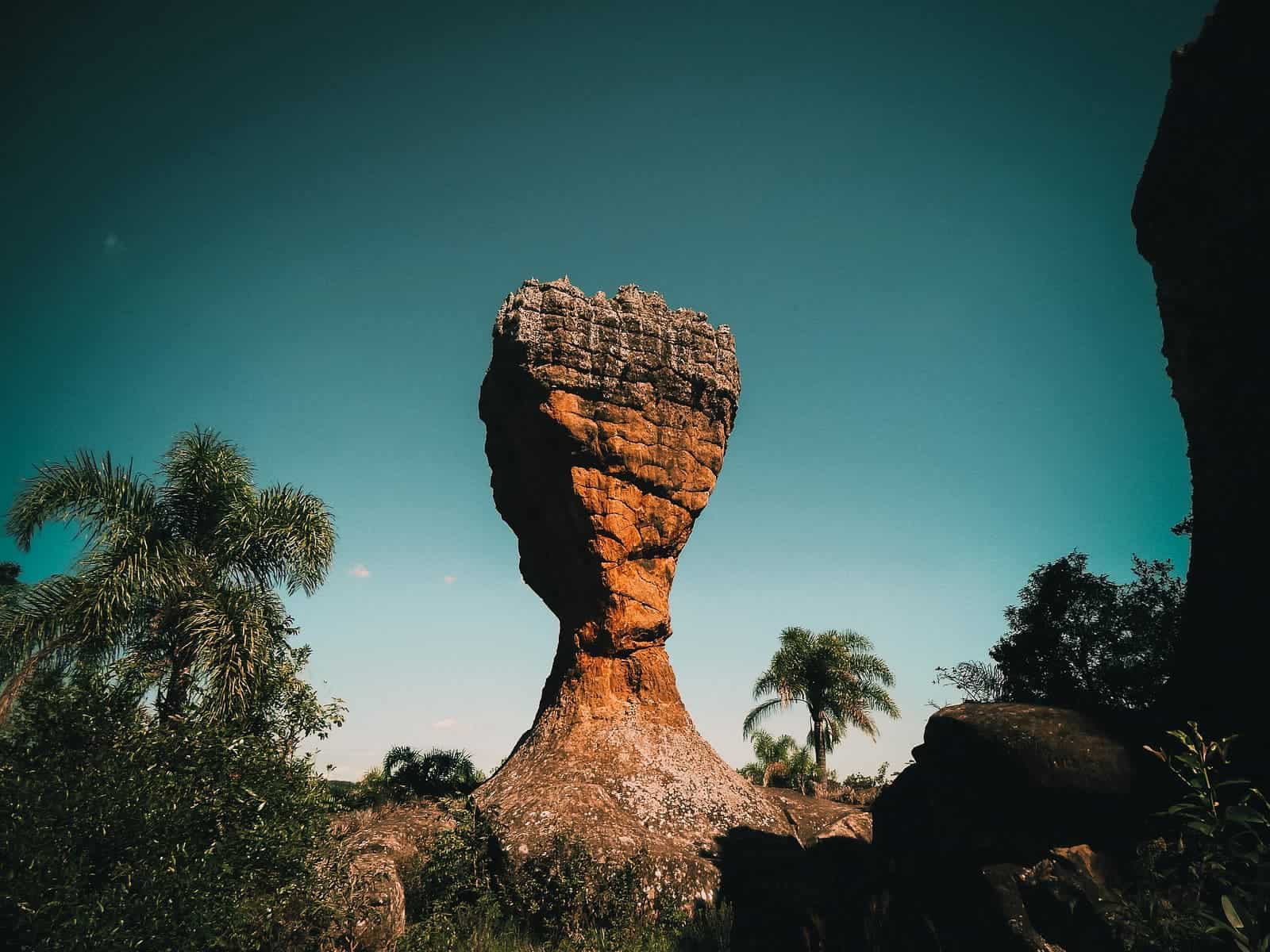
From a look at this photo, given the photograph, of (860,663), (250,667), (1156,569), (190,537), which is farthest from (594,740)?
(1156,569)

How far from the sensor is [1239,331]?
30.8ft

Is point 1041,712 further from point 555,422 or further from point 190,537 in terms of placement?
point 190,537

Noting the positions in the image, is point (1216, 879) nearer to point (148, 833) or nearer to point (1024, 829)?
point (1024, 829)

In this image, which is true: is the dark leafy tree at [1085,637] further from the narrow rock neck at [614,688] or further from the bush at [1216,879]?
the bush at [1216,879]

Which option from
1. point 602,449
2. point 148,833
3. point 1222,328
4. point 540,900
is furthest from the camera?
point 602,449

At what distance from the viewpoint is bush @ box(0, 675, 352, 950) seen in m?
6.13

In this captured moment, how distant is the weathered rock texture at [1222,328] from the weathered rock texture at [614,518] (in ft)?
38.3

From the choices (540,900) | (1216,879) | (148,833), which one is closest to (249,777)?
(148,833)

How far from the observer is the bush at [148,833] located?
613 cm

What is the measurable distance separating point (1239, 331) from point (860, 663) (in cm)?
2295

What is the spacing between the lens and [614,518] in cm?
2005

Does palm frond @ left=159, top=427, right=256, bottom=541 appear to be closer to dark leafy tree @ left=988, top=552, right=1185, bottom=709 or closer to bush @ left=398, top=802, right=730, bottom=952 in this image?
bush @ left=398, top=802, right=730, bottom=952

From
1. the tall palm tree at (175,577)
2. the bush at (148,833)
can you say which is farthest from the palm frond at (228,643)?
the bush at (148,833)

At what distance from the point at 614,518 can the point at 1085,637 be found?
1726cm
